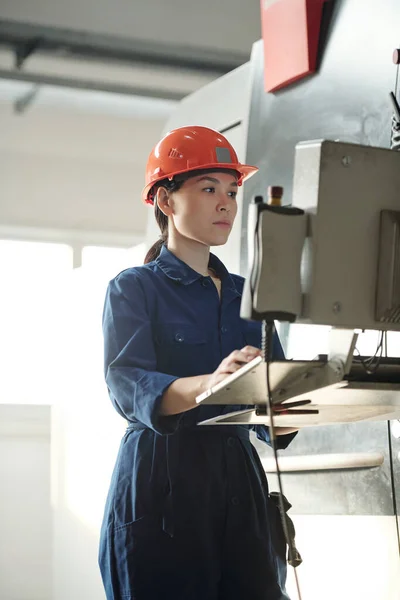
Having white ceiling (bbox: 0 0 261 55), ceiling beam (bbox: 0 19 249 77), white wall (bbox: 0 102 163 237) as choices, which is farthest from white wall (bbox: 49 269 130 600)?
white ceiling (bbox: 0 0 261 55)

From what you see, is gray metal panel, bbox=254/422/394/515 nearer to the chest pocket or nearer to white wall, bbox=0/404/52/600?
the chest pocket

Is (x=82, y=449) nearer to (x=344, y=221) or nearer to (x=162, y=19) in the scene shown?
(x=162, y=19)

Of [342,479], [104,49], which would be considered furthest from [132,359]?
[104,49]

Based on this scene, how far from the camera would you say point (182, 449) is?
4.74 feet

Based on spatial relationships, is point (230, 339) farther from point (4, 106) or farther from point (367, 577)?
point (4, 106)

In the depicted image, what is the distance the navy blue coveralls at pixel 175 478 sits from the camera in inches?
54.3

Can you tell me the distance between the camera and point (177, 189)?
5.41ft

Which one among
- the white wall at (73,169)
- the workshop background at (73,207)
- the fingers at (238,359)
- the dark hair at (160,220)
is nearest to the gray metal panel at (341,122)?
the workshop background at (73,207)

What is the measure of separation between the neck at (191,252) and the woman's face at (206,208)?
0.06ft

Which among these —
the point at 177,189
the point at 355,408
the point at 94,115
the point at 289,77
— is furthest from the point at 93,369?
the point at 355,408

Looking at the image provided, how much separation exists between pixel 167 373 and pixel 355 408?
32cm

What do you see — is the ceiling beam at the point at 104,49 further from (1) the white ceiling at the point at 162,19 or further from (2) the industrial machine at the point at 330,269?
(2) the industrial machine at the point at 330,269

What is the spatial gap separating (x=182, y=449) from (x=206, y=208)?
0.41m

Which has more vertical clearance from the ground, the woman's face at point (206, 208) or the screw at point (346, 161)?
the screw at point (346, 161)
